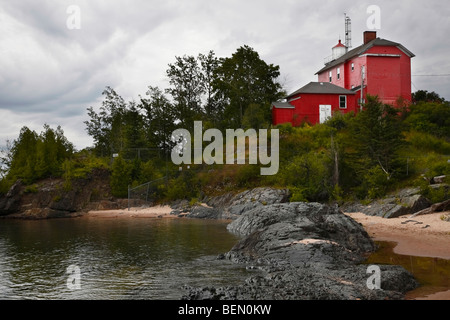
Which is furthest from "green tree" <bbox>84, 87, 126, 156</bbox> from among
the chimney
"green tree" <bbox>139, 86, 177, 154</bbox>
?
the chimney

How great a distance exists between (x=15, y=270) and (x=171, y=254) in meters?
6.52

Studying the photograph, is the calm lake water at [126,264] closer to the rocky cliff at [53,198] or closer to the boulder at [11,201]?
the rocky cliff at [53,198]

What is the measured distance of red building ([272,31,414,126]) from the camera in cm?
4581

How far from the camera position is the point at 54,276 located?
15.0 m

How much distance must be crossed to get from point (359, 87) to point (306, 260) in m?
35.4

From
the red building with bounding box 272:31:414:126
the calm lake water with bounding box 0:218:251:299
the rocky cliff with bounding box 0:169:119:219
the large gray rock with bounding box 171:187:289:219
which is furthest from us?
the red building with bounding box 272:31:414:126

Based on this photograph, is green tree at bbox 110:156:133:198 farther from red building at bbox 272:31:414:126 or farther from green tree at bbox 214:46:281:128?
red building at bbox 272:31:414:126

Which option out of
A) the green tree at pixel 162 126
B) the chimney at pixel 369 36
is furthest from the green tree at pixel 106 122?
the chimney at pixel 369 36

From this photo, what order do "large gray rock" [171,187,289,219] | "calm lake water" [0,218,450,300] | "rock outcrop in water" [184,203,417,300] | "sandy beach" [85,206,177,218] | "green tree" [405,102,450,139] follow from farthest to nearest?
"green tree" [405,102,450,139]
"sandy beach" [85,206,177,218]
"large gray rock" [171,187,289,219]
"calm lake water" [0,218,450,300]
"rock outcrop in water" [184,203,417,300]

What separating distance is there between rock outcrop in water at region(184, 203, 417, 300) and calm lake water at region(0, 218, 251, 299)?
1297mm

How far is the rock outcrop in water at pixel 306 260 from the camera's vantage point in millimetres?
11422

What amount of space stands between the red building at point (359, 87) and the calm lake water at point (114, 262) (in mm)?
23319

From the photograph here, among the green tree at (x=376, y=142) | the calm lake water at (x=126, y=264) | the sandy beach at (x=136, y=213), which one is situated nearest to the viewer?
the calm lake water at (x=126, y=264)

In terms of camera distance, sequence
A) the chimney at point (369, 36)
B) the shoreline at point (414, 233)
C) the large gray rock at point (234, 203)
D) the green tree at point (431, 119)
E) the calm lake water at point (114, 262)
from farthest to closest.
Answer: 1. the chimney at point (369, 36)
2. the green tree at point (431, 119)
3. the large gray rock at point (234, 203)
4. the shoreline at point (414, 233)
5. the calm lake water at point (114, 262)
